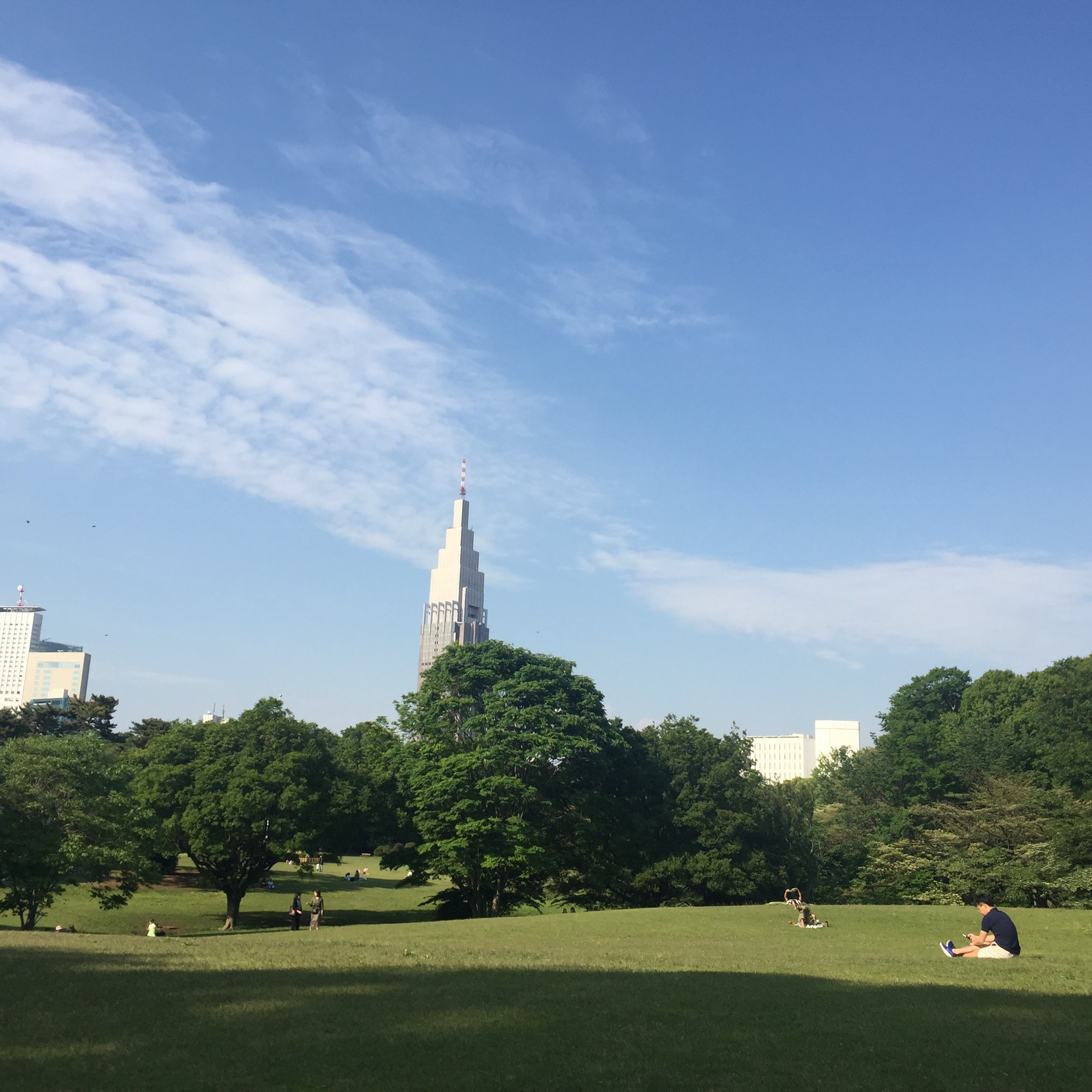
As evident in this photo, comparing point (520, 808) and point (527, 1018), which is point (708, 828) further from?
point (527, 1018)

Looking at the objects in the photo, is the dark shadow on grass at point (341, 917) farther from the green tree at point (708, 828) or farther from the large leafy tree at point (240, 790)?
the green tree at point (708, 828)

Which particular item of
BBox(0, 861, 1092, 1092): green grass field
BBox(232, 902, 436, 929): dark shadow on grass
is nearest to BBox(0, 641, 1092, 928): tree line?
BBox(232, 902, 436, 929): dark shadow on grass

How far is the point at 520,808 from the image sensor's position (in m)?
54.3

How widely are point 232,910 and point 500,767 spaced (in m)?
17.4

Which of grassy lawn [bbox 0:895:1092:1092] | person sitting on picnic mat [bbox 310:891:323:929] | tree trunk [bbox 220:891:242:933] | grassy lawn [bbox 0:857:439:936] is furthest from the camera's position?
tree trunk [bbox 220:891:242:933]

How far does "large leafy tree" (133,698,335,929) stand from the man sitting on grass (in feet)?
118

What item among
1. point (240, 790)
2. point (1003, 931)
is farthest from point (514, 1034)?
point (240, 790)

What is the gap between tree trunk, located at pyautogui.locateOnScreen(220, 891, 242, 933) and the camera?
52.2m

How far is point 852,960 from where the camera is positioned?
23.1 meters

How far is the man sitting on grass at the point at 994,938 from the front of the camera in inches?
850

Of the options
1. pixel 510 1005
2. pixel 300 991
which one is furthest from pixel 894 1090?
pixel 300 991

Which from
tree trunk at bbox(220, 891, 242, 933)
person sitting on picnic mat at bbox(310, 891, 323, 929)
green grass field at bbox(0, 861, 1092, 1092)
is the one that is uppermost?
green grass field at bbox(0, 861, 1092, 1092)

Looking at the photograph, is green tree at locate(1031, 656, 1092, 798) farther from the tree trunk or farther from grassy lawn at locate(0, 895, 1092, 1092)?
the tree trunk

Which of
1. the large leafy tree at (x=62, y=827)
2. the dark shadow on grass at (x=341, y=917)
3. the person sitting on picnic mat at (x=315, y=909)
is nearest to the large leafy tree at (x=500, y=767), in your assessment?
the dark shadow on grass at (x=341, y=917)
